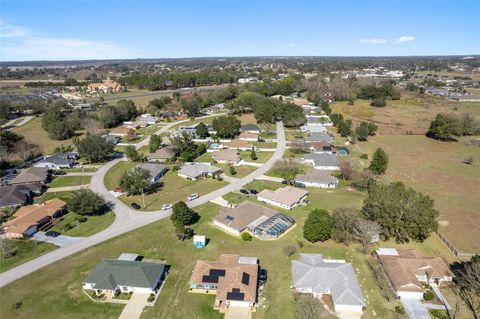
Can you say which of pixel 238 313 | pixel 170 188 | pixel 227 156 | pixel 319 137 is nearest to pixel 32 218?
pixel 170 188

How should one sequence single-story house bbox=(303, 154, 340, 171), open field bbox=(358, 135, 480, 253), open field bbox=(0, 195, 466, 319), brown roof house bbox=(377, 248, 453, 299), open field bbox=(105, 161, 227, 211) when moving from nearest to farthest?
open field bbox=(0, 195, 466, 319)
brown roof house bbox=(377, 248, 453, 299)
open field bbox=(358, 135, 480, 253)
open field bbox=(105, 161, 227, 211)
single-story house bbox=(303, 154, 340, 171)

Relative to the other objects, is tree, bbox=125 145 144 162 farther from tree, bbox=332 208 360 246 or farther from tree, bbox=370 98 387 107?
tree, bbox=370 98 387 107

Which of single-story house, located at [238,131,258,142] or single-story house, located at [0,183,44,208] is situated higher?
single-story house, located at [238,131,258,142]

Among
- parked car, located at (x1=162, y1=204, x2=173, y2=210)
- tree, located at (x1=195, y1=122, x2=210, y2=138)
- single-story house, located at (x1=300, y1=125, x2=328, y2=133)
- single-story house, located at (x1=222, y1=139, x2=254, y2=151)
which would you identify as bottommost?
parked car, located at (x1=162, y1=204, x2=173, y2=210)

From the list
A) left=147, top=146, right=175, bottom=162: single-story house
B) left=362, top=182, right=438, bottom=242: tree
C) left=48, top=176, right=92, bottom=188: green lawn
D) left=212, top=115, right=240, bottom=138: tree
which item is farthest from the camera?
left=212, top=115, right=240, bottom=138: tree

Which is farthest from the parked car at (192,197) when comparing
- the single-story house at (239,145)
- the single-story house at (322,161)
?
the single-story house at (322,161)

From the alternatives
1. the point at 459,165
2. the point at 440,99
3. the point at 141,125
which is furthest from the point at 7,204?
the point at 440,99

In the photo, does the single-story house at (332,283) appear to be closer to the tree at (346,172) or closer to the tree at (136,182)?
the tree at (346,172)

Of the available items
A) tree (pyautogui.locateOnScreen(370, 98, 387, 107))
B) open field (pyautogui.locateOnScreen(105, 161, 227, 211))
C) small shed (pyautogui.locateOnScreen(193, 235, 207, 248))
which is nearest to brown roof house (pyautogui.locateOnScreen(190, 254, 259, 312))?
small shed (pyautogui.locateOnScreen(193, 235, 207, 248))

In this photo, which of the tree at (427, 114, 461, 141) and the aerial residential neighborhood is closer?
the aerial residential neighborhood
